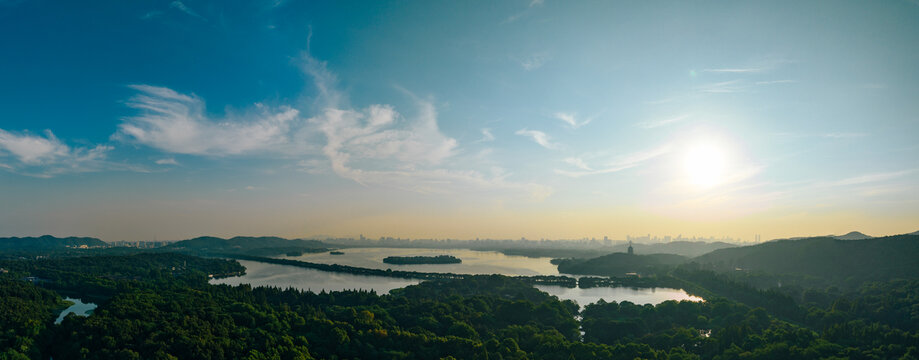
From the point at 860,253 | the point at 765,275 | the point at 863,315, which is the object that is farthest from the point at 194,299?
the point at 860,253

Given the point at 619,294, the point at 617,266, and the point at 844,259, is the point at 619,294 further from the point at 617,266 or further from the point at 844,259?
the point at 844,259

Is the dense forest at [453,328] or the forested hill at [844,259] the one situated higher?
the forested hill at [844,259]

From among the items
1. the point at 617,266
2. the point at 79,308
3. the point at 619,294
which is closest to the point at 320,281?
the point at 79,308

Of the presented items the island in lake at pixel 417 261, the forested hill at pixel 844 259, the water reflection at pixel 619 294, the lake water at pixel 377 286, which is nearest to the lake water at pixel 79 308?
the lake water at pixel 377 286

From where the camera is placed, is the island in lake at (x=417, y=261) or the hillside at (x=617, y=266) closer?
the hillside at (x=617, y=266)

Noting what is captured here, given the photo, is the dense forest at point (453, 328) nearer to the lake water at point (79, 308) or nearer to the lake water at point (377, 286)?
the lake water at point (79, 308)

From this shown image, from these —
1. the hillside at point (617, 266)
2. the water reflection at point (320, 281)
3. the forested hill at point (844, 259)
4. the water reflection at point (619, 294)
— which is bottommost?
the water reflection at point (320, 281)

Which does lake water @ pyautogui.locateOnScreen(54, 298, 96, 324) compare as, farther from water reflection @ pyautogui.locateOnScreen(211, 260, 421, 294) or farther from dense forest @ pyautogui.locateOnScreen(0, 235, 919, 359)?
water reflection @ pyautogui.locateOnScreen(211, 260, 421, 294)
